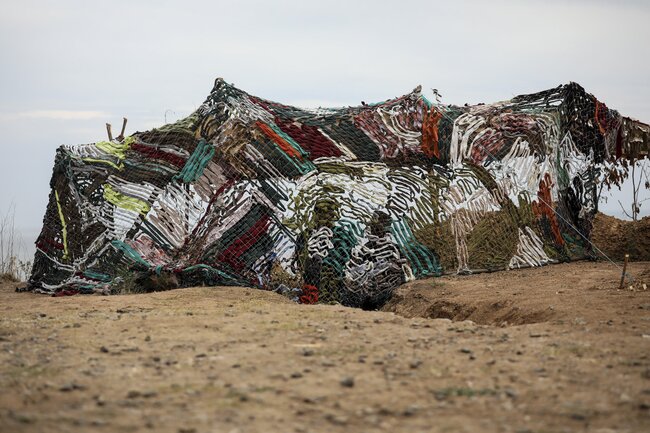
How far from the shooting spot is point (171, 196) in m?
10.1

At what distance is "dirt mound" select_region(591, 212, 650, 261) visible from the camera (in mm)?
11586

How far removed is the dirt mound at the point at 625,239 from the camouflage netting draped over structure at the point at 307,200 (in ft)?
2.94

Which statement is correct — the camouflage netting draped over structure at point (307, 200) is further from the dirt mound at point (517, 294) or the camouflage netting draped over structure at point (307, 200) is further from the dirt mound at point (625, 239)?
the dirt mound at point (625, 239)

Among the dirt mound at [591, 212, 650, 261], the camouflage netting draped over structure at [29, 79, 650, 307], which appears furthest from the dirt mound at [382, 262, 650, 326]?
the dirt mound at [591, 212, 650, 261]

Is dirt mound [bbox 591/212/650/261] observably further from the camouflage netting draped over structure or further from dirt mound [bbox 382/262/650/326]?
the camouflage netting draped over structure

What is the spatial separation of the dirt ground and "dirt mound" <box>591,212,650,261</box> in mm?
3766

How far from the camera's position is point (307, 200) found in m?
9.91

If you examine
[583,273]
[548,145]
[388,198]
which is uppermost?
[548,145]

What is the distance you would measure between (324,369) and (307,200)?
5109mm

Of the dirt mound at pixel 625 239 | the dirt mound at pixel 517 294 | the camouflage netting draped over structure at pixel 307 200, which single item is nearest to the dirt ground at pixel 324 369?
the dirt mound at pixel 517 294

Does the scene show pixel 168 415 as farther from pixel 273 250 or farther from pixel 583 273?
pixel 583 273

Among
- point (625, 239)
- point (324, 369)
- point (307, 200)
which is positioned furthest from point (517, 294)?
point (324, 369)

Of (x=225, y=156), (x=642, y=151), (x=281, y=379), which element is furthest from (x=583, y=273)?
(x=281, y=379)

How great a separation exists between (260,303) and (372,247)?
2.07 meters
